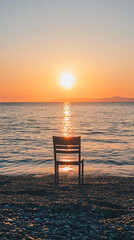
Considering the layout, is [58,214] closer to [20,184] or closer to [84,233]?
[84,233]

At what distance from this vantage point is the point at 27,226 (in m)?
4.29

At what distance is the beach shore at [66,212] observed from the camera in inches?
161

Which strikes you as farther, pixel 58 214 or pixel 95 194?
pixel 95 194

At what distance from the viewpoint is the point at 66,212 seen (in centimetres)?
502

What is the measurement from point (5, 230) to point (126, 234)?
6.74ft

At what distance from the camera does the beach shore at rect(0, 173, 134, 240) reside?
13.4 ft

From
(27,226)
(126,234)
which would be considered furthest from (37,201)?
(126,234)

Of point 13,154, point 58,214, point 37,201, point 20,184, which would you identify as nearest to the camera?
point 58,214

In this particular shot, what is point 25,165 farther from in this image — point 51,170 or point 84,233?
point 84,233

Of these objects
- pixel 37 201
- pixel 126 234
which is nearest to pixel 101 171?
pixel 37 201

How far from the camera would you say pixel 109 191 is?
22.5 feet

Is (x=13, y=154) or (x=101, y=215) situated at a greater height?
(x=13, y=154)

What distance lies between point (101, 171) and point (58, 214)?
6070 millimetres

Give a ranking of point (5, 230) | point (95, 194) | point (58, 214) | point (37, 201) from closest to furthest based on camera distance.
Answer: point (5, 230)
point (58, 214)
point (37, 201)
point (95, 194)
